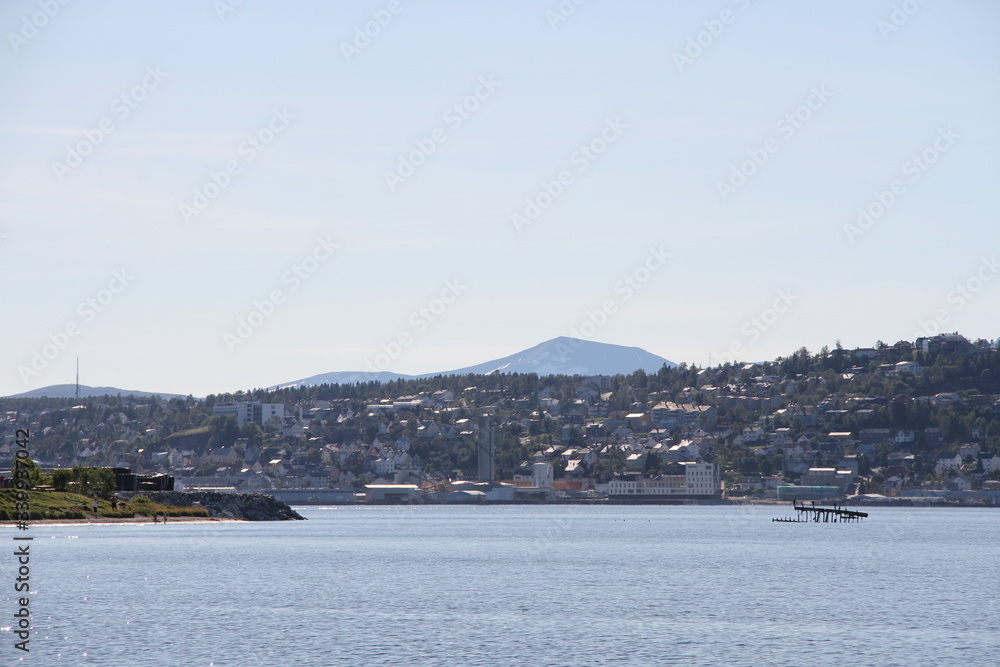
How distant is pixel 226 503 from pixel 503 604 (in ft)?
409

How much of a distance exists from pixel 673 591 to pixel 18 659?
38.5 metres

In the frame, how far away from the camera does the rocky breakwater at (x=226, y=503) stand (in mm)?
176375

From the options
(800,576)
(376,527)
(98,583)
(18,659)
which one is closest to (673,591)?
(800,576)

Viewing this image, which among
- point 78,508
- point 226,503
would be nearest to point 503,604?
point 78,508

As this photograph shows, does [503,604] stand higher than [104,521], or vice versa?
[104,521]

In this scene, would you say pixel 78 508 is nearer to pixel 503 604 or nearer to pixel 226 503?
pixel 226 503

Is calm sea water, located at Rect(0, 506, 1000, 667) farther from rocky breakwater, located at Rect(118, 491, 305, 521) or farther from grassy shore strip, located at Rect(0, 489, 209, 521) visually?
rocky breakwater, located at Rect(118, 491, 305, 521)

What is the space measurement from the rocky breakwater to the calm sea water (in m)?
55.7

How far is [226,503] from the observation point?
183 metres

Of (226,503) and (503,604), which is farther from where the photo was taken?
(226,503)

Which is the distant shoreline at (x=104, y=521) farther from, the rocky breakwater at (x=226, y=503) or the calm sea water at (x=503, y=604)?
the calm sea water at (x=503, y=604)

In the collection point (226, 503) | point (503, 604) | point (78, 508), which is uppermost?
point (78, 508)

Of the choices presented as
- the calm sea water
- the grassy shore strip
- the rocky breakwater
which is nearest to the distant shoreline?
the grassy shore strip

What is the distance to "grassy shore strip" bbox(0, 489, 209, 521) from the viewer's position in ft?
451
